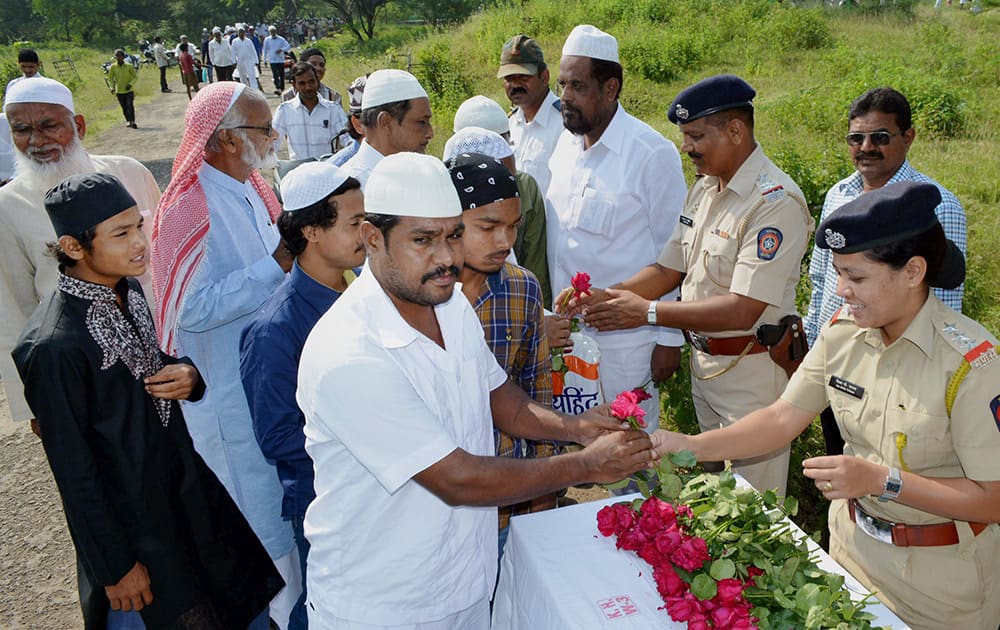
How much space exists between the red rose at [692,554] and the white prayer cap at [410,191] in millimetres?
1198

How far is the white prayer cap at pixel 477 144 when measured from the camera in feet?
12.4

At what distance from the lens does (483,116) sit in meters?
4.79

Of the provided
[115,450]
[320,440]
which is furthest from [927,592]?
[115,450]

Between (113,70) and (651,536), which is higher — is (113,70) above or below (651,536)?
above

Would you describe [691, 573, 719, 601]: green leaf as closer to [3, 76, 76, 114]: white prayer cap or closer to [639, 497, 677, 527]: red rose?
[639, 497, 677, 527]: red rose

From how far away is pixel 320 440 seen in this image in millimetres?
2152

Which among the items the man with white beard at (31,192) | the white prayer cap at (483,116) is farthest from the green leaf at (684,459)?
the man with white beard at (31,192)

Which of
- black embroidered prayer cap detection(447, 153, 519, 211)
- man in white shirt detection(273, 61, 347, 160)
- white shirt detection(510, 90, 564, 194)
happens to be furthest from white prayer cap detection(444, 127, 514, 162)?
man in white shirt detection(273, 61, 347, 160)

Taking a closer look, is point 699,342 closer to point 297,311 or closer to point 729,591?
point 729,591

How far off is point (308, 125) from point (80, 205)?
5.91 m

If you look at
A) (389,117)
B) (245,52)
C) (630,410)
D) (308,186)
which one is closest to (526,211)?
(389,117)

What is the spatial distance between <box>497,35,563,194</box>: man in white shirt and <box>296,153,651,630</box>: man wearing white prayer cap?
3362mm

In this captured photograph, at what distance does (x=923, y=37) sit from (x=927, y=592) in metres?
17.2

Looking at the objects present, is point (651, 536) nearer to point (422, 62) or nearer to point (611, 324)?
point (611, 324)
